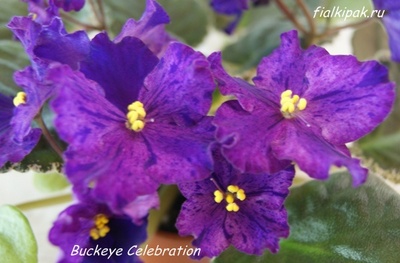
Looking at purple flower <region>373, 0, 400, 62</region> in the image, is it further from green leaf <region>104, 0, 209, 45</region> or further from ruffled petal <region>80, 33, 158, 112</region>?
green leaf <region>104, 0, 209, 45</region>

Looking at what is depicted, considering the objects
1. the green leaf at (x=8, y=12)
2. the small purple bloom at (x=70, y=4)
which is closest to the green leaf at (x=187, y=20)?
the green leaf at (x=8, y=12)

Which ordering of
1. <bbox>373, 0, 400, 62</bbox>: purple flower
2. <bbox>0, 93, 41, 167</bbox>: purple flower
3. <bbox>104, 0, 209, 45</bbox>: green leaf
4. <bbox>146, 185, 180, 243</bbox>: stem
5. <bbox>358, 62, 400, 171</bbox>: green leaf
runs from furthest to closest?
1. <bbox>104, 0, 209, 45</bbox>: green leaf
2. <bbox>358, 62, 400, 171</bbox>: green leaf
3. <bbox>146, 185, 180, 243</bbox>: stem
4. <bbox>373, 0, 400, 62</bbox>: purple flower
5. <bbox>0, 93, 41, 167</bbox>: purple flower

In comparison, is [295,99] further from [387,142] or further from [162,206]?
[387,142]

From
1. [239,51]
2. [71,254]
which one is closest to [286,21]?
[239,51]

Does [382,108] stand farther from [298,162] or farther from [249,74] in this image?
[249,74]

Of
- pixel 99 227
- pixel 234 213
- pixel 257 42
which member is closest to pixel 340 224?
pixel 234 213

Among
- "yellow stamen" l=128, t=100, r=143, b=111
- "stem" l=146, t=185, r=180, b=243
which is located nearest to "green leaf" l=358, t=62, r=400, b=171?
"stem" l=146, t=185, r=180, b=243
